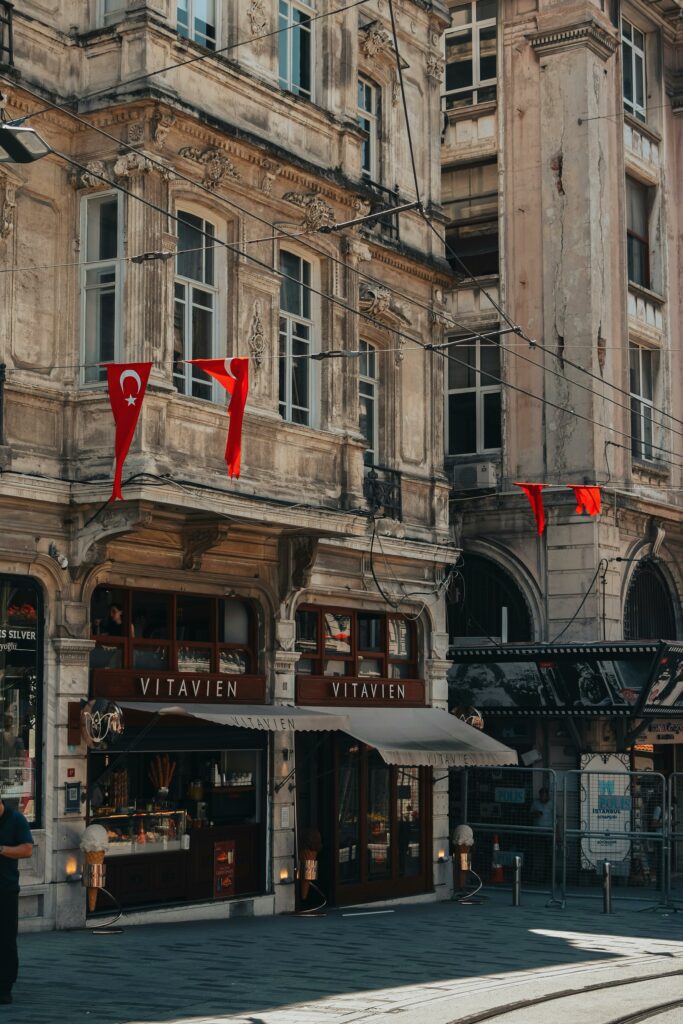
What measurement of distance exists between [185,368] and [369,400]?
5.73 m

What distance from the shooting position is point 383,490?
2408cm

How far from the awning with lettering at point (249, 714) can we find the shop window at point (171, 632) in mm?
619

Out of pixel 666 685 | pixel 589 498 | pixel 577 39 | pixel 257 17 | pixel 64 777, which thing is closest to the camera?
pixel 64 777

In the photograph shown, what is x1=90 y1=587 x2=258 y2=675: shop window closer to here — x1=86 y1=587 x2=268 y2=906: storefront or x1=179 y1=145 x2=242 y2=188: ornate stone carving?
x1=86 y1=587 x2=268 y2=906: storefront

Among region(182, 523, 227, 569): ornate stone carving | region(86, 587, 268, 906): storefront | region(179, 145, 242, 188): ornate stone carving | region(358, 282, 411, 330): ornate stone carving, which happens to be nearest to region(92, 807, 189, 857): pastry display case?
region(86, 587, 268, 906): storefront

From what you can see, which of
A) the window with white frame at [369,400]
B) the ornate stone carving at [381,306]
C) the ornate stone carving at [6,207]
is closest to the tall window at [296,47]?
the ornate stone carving at [381,306]

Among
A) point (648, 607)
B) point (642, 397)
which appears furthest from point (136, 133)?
point (648, 607)

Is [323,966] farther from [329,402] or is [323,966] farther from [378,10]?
[378,10]

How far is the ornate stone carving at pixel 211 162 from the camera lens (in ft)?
63.2

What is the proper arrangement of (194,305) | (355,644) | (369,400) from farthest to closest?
(369,400) < (355,644) < (194,305)

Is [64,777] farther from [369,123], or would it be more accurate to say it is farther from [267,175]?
[369,123]

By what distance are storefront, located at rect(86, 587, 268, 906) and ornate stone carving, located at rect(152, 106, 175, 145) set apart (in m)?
5.30

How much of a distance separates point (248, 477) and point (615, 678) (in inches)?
441

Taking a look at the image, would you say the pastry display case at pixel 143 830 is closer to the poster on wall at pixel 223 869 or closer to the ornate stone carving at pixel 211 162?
the poster on wall at pixel 223 869
